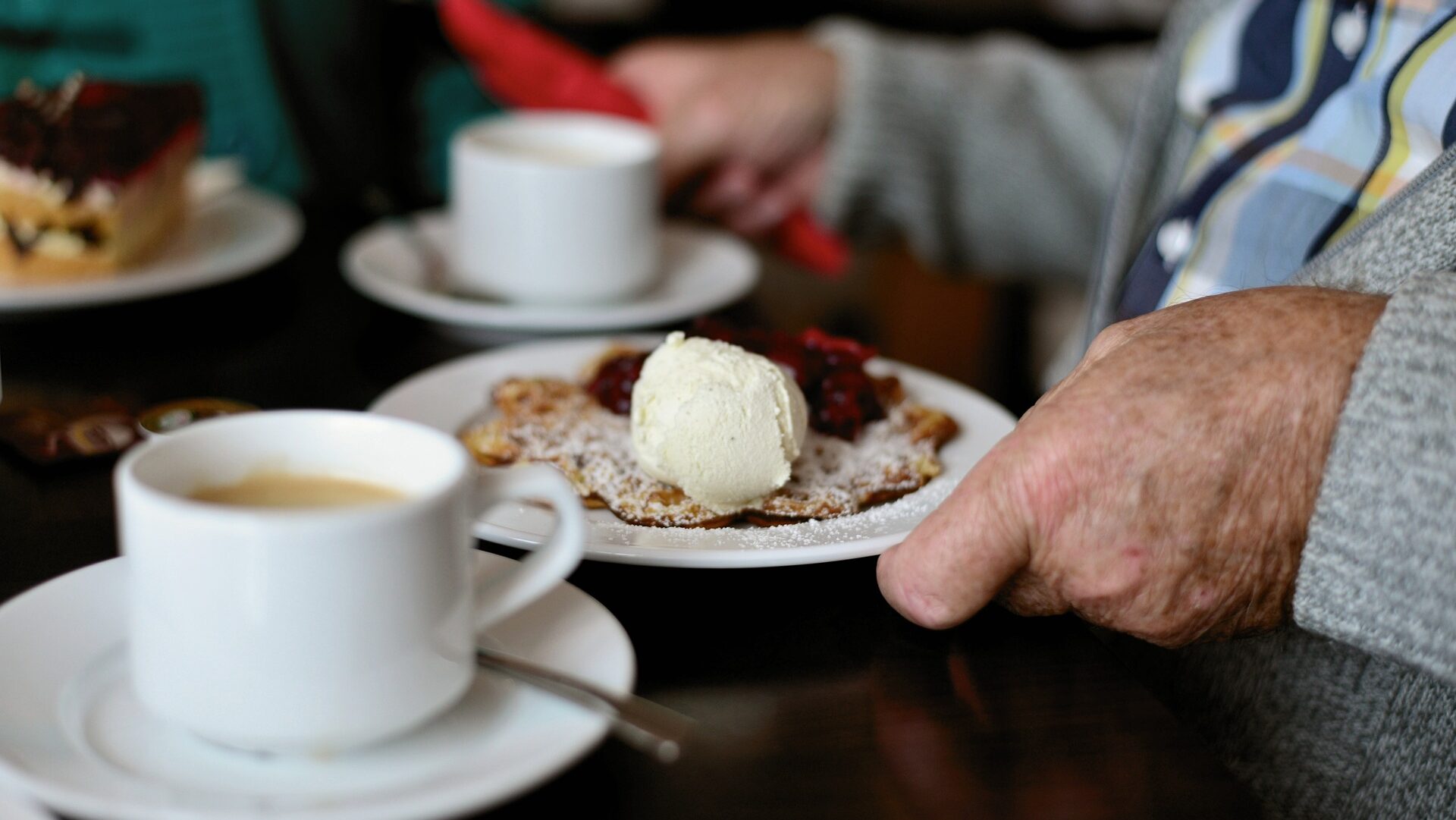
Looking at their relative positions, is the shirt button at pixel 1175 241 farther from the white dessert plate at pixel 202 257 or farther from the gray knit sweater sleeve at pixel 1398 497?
the white dessert plate at pixel 202 257

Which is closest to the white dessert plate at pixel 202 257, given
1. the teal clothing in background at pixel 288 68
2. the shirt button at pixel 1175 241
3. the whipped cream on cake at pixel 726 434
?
the teal clothing in background at pixel 288 68

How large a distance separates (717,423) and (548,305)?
54 centimetres

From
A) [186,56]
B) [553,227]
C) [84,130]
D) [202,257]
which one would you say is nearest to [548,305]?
[553,227]

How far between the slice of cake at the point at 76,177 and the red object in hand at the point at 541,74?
39cm

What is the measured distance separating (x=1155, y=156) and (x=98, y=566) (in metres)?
0.93

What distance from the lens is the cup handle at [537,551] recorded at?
0.55m

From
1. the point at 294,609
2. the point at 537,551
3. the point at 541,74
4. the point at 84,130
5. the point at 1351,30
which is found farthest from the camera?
the point at 541,74

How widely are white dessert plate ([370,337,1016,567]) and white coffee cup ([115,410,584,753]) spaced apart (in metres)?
0.14

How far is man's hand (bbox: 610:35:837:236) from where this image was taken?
1596mm

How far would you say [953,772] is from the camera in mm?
547

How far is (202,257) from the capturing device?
1251 mm

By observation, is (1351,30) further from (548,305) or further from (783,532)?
(548,305)

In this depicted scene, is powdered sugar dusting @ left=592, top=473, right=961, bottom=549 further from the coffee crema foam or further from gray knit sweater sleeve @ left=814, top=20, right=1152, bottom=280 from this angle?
gray knit sweater sleeve @ left=814, top=20, right=1152, bottom=280

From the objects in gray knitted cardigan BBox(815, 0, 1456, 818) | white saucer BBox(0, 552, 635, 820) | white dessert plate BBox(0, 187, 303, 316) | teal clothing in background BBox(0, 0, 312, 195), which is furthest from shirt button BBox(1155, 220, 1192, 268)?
teal clothing in background BBox(0, 0, 312, 195)
